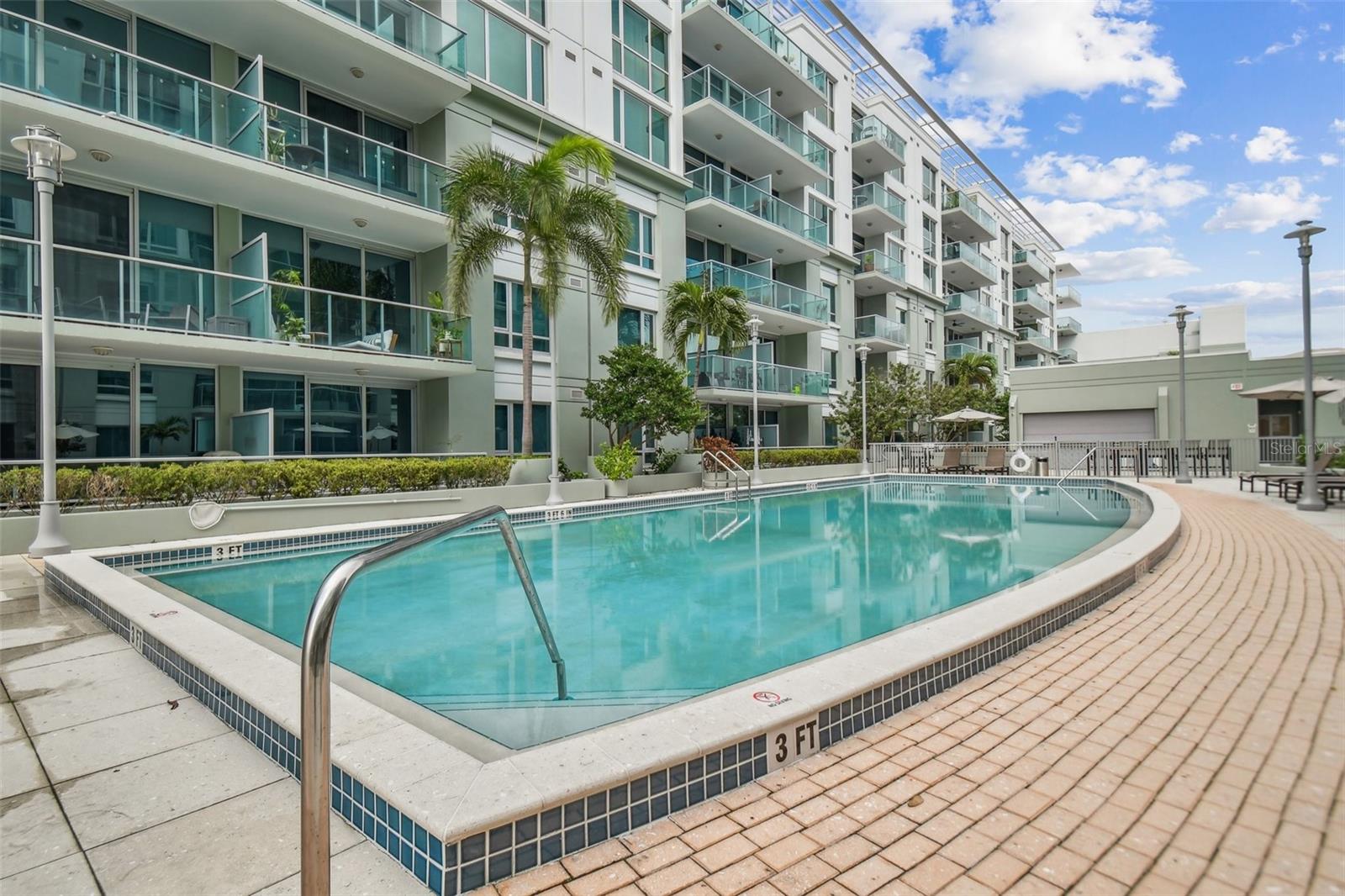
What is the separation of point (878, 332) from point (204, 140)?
24.9m

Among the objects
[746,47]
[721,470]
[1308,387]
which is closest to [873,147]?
[746,47]

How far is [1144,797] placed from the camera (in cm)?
244

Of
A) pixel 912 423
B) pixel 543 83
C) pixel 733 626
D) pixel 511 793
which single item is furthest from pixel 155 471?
pixel 912 423

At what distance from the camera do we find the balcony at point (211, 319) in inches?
350

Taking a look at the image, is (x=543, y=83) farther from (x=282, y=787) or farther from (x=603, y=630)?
(x=282, y=787)

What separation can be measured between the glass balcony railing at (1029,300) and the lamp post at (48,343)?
52974 millimetres

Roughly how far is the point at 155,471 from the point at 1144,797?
11095 mm

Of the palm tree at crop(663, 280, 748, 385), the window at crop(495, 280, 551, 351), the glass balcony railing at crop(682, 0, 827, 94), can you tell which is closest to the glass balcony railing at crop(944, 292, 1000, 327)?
the glass balcony railing at crop(682, 0, 827, 94)

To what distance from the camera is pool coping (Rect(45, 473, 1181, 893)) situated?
2080 mm

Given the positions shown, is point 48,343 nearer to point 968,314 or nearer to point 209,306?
point 209,306

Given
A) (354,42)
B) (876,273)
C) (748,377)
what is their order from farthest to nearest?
(876,273) → (748,377) → (354,42)

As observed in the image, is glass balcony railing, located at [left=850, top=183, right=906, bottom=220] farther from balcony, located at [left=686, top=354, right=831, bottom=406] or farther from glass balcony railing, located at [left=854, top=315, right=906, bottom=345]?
balcony, located at [left=686, top=354, right=831, bottom=406]

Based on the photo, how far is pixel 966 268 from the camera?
A: 3784cm

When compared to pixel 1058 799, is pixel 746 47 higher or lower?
higher
